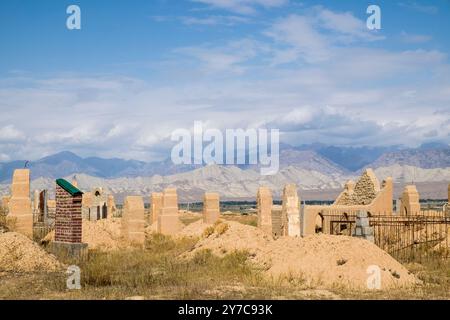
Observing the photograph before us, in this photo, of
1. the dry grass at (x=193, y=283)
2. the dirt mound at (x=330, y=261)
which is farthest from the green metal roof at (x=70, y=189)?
the dirt mound at (x=330, y=261)

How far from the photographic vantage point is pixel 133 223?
25109 mm

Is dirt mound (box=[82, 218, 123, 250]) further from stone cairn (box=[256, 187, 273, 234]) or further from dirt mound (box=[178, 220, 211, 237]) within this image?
stone cairn (box=[256, 187, 273, 234])

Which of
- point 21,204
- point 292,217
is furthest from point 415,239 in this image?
point 21,204

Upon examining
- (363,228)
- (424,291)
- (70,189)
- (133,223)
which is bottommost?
(424,291)

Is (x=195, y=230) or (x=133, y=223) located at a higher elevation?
(x=133, y=223)

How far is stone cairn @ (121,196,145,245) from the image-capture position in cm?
2495

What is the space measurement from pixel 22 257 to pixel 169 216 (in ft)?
39.4

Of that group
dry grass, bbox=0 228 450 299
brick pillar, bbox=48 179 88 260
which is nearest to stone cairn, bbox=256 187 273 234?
dry grass, bbox=0 228 450 299

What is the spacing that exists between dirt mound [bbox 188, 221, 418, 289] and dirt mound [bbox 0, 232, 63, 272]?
18.3 ft

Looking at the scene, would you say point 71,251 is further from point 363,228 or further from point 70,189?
point 363,228

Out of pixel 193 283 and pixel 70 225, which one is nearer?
pixel 193 283

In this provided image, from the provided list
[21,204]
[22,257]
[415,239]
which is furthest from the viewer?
[21,204]
